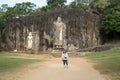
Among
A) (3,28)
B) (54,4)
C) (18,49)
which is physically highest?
(54,4)

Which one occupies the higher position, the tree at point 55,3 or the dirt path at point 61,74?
the tree at point 55,3

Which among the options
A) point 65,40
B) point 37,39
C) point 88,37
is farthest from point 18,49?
point 88,37

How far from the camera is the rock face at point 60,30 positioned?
190ft

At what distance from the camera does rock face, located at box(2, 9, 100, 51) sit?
58031 mm

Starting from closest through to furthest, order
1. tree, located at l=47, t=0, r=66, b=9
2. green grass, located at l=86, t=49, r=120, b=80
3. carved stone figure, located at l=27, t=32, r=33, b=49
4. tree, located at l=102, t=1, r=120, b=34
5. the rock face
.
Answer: green grass, located at l=86, t=49, r=120, b=80 < tree, located at l=102, t=1, r=120, b=34 < the rock face < carved stone figure, located at l=27, t=32, r=33, b=49 < tree, located at l=47, t=0, r=66, b=9

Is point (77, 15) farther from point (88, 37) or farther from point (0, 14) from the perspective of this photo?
point (0, 14)

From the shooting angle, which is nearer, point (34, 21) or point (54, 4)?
point (34, 21)

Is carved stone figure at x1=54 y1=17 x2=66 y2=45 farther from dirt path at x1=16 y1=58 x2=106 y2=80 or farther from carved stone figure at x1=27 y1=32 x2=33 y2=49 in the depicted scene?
dirt path at x1=16 y1=58 x2=106 y2=80

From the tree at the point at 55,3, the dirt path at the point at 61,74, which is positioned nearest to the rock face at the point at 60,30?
the tree at the point at 55,3

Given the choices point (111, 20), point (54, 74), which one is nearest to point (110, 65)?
point (54, 74)

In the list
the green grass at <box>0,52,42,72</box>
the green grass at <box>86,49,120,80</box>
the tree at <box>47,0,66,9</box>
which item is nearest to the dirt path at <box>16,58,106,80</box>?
the green grass at <box>86,49,120,80</box>

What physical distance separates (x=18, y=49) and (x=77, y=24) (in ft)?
38.0

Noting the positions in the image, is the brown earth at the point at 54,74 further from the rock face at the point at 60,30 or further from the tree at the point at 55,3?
the tree at the point at 55,3

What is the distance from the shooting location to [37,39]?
196ft
